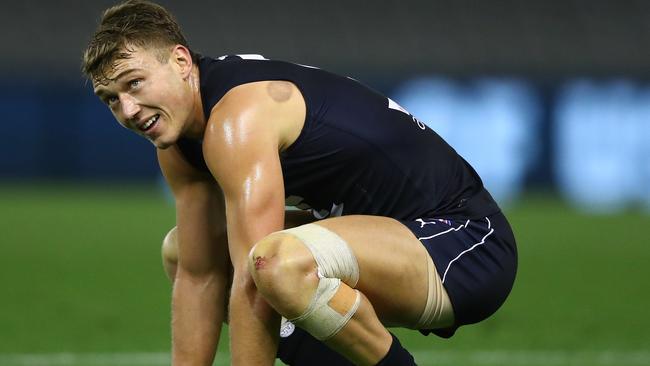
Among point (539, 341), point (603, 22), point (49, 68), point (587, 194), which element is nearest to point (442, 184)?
point (539, 341)

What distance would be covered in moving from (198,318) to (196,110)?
0.83m

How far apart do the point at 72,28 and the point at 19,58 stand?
0.81 meters

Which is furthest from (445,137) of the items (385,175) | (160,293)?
(385,175)

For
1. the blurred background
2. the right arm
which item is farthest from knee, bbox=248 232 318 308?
the blurred background

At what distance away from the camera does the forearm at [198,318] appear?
4.27m

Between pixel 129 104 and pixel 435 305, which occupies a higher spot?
pixel 129 104

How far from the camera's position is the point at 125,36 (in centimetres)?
369

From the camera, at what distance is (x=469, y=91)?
1331 cm

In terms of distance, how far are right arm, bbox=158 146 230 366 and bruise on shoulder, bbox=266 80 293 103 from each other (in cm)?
56

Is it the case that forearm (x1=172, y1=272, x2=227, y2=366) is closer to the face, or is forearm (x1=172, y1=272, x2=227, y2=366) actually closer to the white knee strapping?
the face

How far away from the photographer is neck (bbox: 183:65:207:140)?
384 cm

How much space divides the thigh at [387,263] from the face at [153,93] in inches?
21.8

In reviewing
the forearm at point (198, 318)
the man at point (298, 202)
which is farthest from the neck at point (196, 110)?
the forearm at point (198, 318)

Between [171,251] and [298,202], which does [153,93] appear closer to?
[298,202]
